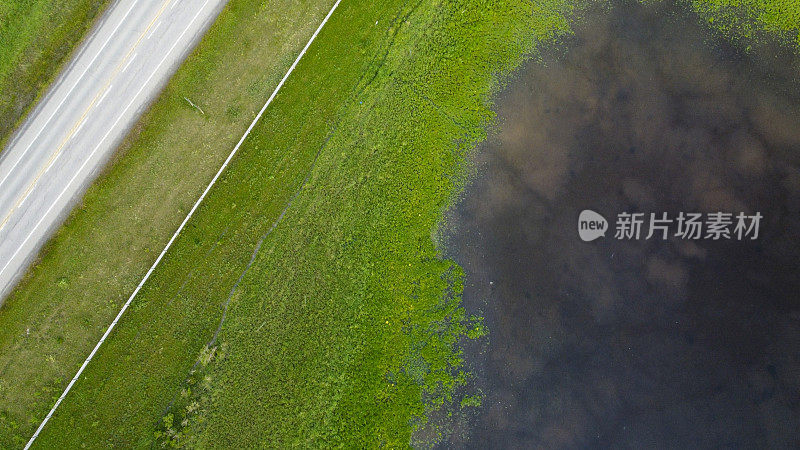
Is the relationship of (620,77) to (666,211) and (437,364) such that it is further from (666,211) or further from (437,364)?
(437,364)

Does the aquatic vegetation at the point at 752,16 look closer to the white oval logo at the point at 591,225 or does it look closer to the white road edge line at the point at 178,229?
the white oval logo at the point at 591,225

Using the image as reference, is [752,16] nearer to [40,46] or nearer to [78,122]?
[78,122]

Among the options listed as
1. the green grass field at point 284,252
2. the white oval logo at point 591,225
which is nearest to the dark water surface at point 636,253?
the white oval logo at point 591,225

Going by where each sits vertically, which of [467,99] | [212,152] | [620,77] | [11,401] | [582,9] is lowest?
[11,401]

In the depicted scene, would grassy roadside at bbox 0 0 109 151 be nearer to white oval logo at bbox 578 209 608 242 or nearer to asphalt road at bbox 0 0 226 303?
asphalt road at bbox 0 0 226 303

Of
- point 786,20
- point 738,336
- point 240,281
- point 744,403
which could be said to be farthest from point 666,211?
point 240,281

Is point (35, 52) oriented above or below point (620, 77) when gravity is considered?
below

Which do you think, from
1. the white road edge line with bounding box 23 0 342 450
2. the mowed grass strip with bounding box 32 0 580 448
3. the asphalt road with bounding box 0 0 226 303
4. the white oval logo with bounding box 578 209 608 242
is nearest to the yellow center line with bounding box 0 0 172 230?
the asphalt road with bounding box 0 0 226 303
